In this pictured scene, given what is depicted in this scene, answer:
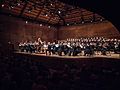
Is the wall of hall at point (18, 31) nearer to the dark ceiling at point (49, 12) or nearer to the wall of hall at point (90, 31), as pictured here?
the dark ceiling at point (49, 12)

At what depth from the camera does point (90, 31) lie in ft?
88.8

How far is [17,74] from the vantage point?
6.83m

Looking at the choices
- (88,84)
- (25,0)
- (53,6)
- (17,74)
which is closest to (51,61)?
(17,74)

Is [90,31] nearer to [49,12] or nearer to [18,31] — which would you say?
[49,12]

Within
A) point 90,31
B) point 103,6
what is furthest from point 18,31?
point 103,6

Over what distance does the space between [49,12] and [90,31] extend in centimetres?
678

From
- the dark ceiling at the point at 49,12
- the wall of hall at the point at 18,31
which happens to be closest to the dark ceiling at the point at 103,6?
the dark ceiling at the point at 49,12

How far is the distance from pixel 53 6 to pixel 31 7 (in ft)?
10.3

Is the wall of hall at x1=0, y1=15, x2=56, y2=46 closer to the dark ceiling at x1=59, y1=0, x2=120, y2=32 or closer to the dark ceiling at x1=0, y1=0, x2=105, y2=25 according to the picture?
the dark ceiling at x1=0, y1=0, x2=105, y2=25

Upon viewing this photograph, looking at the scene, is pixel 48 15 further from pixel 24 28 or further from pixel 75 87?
pixel 75 87

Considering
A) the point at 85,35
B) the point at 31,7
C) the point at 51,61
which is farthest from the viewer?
the point at 85,35

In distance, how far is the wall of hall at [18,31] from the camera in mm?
23022

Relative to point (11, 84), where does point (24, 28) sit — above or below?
above

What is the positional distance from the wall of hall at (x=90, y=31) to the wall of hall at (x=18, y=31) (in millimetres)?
3049
